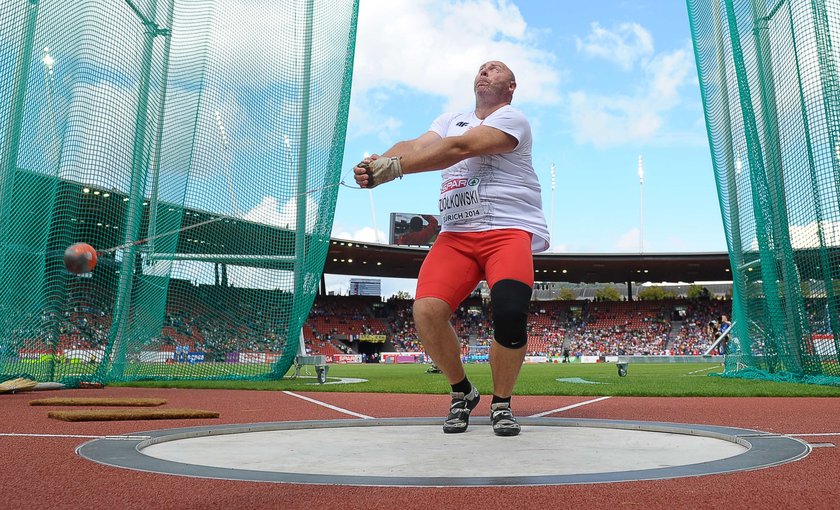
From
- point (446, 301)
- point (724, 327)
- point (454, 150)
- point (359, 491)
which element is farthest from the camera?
point (724, 327)

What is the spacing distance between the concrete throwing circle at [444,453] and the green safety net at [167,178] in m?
5.30

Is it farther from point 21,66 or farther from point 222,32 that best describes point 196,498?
point 222,32

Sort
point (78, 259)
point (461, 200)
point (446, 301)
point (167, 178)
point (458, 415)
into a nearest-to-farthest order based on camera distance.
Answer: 1. point (458, 415)
2. point (446, 301)
3. point (461, 200)
4. point (78, 259)
5. point (167, 178)

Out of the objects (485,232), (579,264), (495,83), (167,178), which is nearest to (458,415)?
(485,232)

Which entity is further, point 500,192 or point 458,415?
point 500,192

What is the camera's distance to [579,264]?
5125cm

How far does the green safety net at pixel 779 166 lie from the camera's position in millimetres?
8013

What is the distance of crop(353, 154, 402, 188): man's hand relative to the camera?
3543 mm

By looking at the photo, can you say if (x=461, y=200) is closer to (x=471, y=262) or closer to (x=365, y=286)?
(x=471, y=262)

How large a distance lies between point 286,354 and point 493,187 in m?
6.99

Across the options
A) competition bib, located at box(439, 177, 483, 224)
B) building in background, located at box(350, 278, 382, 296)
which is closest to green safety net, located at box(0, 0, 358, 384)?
competition bib, located at box(439, 177, 483, 224)

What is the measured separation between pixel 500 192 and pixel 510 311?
0.72 metres

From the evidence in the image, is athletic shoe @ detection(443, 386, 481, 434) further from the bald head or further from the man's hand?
the bald head

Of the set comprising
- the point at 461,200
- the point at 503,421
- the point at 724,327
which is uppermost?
the point at 724,327
